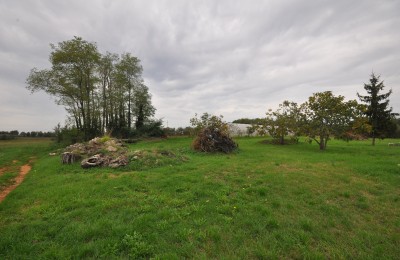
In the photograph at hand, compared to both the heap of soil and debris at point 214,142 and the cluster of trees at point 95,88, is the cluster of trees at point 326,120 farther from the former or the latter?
the cluster of trees at point 95,88

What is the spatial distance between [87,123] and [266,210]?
2835 cm

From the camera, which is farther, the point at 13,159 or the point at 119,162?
the point at 13,159

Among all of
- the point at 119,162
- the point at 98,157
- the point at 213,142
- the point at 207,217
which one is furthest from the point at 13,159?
the point at 207,217

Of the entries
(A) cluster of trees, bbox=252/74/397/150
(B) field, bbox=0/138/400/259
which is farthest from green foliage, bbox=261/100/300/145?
(B) field, bbox=0/138/400/259

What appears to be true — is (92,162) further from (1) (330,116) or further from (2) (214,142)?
(1) (330,116)

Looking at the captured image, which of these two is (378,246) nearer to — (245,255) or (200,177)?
(245,255)

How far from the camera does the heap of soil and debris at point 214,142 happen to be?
15.1 meters

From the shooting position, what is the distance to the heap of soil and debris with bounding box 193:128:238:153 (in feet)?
49.4

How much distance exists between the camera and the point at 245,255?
3.35 metres

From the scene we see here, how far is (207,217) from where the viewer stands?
15.1 ft

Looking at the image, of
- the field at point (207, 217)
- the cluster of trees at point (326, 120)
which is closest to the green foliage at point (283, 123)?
the cluster of trees at point (326, 120)

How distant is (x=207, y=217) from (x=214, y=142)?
35.3ft

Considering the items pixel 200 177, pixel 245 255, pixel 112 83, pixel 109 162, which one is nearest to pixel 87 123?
pixel 112 83

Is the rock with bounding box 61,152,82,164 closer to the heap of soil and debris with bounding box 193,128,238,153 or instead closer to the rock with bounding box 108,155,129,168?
the rock with bounding box 108,155,129,168
